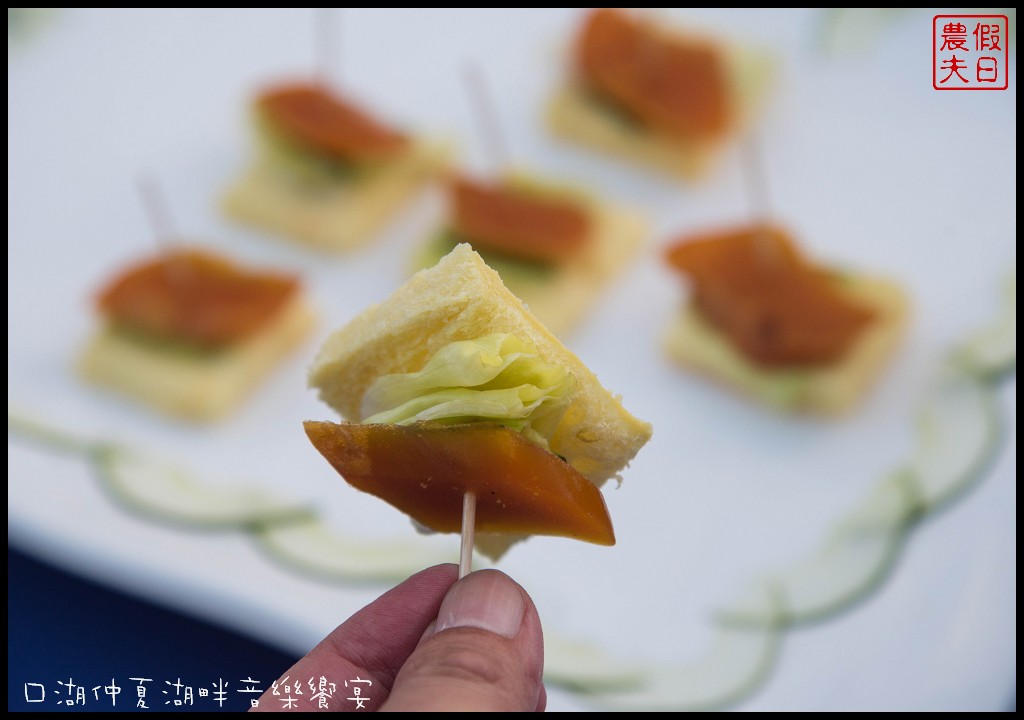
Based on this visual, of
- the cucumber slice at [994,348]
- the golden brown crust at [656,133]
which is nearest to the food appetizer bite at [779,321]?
the cucumber slice at [994,348]

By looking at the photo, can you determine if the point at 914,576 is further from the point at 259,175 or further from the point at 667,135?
the point at 259,175

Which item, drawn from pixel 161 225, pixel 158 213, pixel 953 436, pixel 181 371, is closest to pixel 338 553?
pixel 181 371

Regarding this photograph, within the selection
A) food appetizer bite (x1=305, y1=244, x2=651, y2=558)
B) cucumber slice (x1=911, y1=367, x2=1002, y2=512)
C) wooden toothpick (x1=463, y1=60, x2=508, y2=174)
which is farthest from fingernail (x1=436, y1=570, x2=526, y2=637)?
wooden toothpick (x1=463, y1=60, x2=508, y2=174)

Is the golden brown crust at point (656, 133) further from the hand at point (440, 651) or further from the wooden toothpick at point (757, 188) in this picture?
the hand at point (440, 651)

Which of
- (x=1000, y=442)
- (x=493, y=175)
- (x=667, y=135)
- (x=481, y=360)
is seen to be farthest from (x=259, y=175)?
(x=481, y=360)

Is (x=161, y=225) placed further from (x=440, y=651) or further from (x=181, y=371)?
(x=440, y=651)
